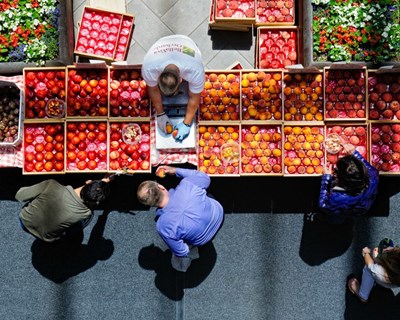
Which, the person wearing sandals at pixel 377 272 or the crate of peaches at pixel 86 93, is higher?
the crate of peaches at pixel 86 93

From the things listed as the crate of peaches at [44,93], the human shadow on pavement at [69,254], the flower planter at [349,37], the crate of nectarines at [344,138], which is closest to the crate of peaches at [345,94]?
the crate of nectarines at [344,138]

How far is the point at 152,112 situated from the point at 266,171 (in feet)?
4.65

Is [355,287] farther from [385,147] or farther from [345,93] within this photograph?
[345,93]

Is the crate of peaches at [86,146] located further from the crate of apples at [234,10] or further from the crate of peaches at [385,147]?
the crate of peaches at [385,147]

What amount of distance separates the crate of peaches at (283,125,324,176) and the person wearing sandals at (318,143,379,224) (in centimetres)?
16

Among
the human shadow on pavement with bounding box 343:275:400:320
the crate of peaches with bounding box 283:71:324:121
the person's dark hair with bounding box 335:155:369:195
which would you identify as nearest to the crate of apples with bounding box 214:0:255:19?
the crate of peaches with bounding box 283:71:324:121

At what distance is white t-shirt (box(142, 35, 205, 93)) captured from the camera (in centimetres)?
460

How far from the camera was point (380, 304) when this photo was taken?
5.72 metres

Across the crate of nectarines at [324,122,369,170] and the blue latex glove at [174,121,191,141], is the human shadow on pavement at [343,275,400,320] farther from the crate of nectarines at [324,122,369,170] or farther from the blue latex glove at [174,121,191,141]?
the blue latex glove at [174,121,191,141]

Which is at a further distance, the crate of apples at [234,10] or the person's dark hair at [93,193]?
the crate of apples at [234,10]

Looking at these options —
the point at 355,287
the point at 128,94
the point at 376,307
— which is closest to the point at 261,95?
the point at 128,94

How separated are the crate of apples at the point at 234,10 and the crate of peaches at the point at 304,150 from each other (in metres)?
1.42

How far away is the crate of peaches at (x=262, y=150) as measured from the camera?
5340 mm

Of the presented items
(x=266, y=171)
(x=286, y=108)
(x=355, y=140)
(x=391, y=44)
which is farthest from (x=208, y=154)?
(x=391, y=44)
